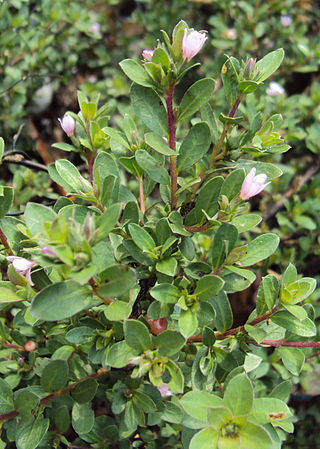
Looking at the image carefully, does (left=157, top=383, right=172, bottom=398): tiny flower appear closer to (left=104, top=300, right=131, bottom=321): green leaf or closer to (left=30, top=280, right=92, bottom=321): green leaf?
(left=104, top=300, right=131, bottom=321): green leaf

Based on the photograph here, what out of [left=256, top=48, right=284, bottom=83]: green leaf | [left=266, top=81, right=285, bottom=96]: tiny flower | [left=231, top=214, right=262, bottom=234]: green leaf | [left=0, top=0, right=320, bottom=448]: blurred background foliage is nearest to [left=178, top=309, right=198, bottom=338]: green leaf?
[left=231, top=214, right=262, bottom=234]: green leaf

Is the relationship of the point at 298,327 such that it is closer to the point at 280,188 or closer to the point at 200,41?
the point at 200,41

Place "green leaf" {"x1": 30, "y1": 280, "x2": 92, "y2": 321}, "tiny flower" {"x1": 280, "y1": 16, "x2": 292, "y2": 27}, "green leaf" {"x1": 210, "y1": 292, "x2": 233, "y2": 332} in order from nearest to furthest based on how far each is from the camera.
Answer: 1. "green leaf" {"x1": 30, "y1": 280, "x2": 92, "y2": 321}
2. "green leaf" {"x1": 210, "y1": 292, "x2": 233, "y2": 332}
3. "tiny flower" {"x1": 280, "y1": 16, "x2": 292, "y2": 27}

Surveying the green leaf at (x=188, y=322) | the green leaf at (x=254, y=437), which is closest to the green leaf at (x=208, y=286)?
the green leaf at (x=188, y=322)

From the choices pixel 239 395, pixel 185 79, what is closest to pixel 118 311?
pixel 239 395

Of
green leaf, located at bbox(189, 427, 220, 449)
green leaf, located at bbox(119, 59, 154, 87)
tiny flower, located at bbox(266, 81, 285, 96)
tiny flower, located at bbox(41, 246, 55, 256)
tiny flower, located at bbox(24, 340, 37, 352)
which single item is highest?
green leaf, located at bbox(119, 59, 154, 87)

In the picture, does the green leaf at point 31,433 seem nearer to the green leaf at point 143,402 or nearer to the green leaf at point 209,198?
the green leaf at point 143,402
